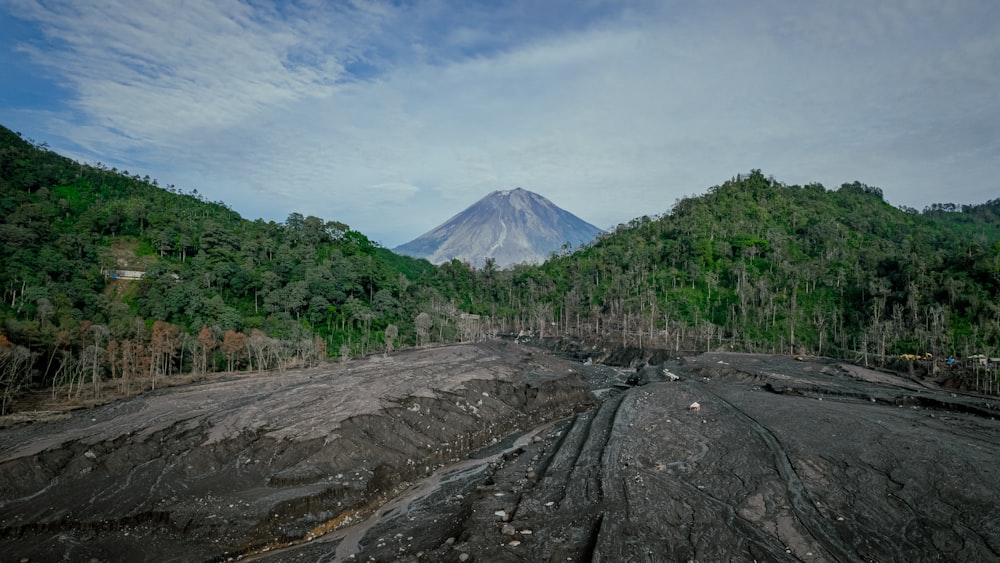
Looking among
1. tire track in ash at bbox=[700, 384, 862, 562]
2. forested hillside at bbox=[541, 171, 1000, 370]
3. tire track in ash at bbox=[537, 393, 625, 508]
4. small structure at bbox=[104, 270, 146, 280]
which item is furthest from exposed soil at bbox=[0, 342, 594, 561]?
forested hillside at bbox=[541, 171, 1000, 370]

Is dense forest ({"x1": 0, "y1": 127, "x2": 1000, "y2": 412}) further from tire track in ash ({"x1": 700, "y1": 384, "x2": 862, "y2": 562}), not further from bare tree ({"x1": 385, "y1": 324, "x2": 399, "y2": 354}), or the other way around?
tire track in ash ({"x1": 700, "y1": 384, "x2": 862, "y2": 562})

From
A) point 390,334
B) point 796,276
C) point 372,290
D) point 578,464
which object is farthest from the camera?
point 372,290

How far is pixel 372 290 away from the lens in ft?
255

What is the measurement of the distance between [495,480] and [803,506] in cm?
1038

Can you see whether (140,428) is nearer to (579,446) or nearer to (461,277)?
(579,446)

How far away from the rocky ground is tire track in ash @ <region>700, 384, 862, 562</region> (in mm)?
72

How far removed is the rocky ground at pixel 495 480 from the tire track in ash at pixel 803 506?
7 centimetres

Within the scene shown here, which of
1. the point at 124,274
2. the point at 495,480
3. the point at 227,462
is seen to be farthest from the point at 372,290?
the point at 495,480

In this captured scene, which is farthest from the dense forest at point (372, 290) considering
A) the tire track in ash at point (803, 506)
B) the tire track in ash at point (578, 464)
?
the tire track in ash at point (578, 464)

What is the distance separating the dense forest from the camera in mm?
46500

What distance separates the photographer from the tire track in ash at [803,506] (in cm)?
1229

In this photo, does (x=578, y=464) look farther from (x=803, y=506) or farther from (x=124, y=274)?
(x=124, y=274)

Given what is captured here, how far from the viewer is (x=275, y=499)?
658 inches

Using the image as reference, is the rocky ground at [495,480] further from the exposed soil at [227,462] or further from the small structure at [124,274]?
the small structure at [124,274]
